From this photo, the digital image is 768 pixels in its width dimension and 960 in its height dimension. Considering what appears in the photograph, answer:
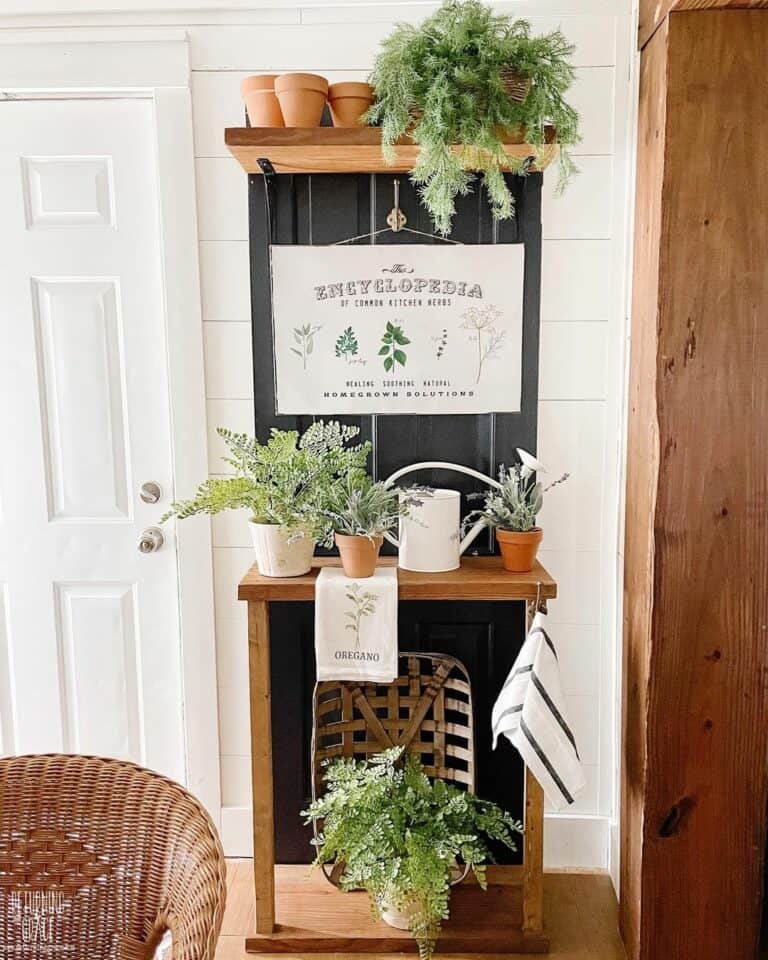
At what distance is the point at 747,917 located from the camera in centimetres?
183

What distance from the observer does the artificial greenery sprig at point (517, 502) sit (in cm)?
196

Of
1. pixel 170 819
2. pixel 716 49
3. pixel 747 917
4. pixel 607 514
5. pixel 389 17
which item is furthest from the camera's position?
pixel 607 514

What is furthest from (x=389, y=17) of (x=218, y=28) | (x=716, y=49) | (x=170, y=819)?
(x=170, y=819)

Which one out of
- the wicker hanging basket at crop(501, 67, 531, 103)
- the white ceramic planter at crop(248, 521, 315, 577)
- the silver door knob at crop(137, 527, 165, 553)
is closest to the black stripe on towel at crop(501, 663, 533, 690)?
the white ceramic planter at crop(248, 521, 315, 577)

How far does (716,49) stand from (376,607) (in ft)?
4.49

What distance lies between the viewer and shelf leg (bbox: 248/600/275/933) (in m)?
1.89

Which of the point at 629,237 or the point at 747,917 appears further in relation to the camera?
the point at 629,237

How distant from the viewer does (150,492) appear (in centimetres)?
220

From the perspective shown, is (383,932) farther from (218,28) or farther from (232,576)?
(218,28)

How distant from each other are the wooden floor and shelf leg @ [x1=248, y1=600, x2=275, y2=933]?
112 millimetres

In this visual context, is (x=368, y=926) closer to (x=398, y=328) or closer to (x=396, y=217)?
(x=398, y=328)

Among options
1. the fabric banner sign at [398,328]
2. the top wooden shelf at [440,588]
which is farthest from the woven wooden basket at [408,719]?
the fabric banner sign at [398,328]

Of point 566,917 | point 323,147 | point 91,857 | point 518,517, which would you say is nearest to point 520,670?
point 518,517

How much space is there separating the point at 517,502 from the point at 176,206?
113cm
